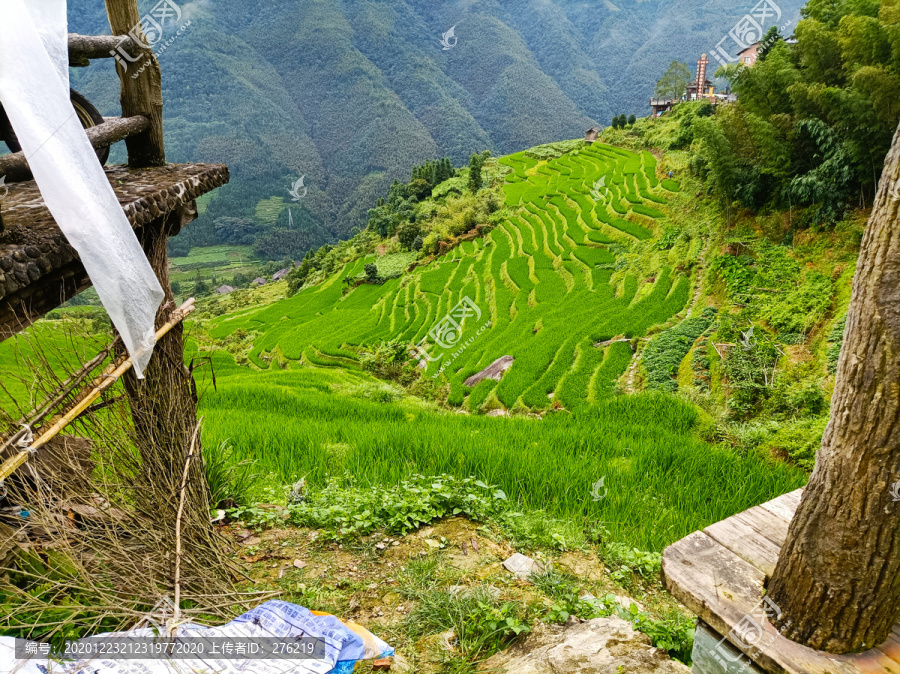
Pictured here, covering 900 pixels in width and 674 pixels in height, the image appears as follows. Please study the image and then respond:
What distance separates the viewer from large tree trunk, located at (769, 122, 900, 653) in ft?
3.69

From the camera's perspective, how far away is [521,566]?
2.54 m

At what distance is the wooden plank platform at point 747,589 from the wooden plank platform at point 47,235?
204 centimetres

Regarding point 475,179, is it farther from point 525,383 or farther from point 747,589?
point 747,589

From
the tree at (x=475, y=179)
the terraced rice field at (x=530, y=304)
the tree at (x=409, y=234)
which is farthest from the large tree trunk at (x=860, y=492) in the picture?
the tree at (x=475, y=179)

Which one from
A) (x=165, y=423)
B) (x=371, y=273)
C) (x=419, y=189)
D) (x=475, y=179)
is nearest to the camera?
(x=165, y=423)

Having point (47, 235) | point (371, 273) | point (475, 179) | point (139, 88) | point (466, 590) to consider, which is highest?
point (475, 179)

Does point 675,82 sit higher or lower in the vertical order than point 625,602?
higher

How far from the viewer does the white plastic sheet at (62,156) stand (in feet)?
4.27

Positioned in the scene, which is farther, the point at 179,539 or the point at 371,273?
the point at 371,273

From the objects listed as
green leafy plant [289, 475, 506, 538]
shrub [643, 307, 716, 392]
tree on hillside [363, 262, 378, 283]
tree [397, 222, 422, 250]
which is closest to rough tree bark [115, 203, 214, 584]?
green leafy plant [289, 475, 506, 538]

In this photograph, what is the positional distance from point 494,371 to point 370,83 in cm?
10680

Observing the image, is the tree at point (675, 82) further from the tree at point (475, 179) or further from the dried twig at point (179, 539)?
the dried twig at point (179, 539)

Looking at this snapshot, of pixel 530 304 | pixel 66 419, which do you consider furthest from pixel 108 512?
pixel 530 304
